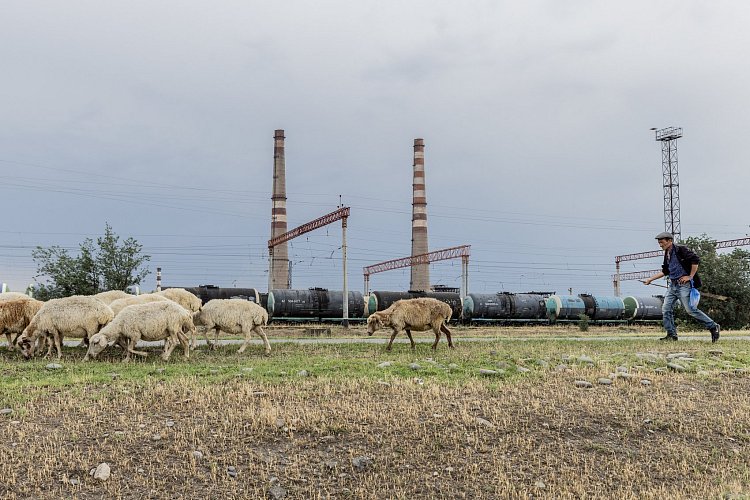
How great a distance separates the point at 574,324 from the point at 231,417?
141 feet

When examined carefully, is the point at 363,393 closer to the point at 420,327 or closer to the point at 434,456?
the point at 434,456

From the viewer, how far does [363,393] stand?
10516mm

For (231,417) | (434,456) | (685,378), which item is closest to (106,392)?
(231,417)

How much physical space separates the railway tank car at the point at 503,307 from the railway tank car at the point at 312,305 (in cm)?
848

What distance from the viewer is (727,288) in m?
33.6

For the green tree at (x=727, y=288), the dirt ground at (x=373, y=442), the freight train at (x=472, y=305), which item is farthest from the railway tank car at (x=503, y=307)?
the dirt ground at (x=373, y=442)

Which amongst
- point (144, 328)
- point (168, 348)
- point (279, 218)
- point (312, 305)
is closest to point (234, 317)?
point (168, 348)

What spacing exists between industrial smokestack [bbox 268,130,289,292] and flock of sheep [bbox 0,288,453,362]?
49925mm

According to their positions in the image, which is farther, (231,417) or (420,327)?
(420,327)

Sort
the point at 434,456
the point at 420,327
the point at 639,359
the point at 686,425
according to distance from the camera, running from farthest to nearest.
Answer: the point at 420,327
the point at 639,359
the point at 686,425
the point at 434,456

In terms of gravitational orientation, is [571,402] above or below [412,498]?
above

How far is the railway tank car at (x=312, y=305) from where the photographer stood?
4219 cm

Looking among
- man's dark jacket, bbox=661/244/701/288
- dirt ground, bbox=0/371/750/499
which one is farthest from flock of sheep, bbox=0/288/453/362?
man's dark jacket, bbox=661/244/701/288

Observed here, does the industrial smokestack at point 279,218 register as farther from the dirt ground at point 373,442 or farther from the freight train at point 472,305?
the dirt ground at point 373,442
